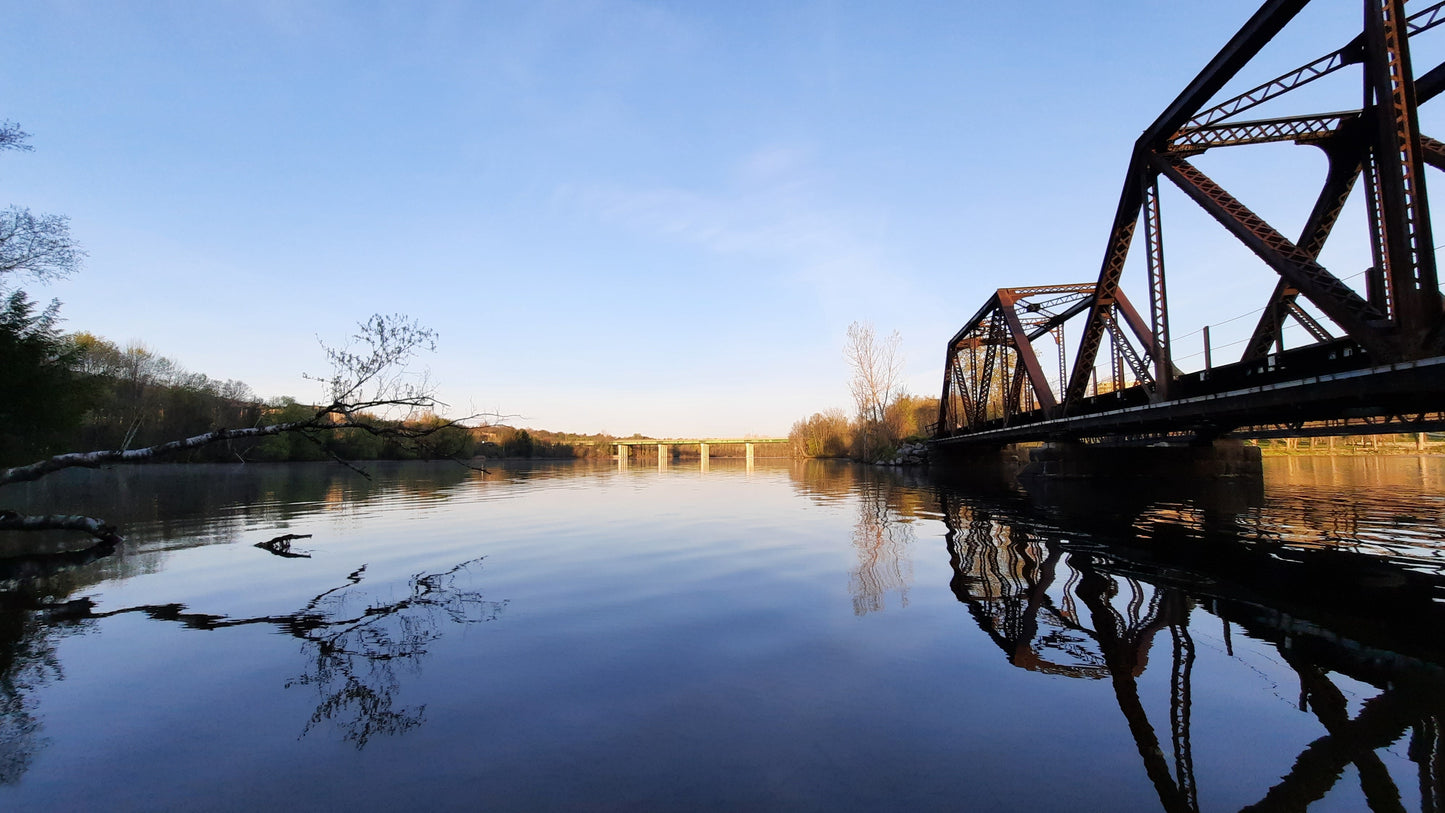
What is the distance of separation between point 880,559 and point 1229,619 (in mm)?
5212

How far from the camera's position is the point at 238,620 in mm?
7859

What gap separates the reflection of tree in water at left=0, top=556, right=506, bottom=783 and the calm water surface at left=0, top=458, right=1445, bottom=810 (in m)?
0.05

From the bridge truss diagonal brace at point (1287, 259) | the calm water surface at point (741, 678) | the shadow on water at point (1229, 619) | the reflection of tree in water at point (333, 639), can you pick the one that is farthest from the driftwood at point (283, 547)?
the bridge truss diagonal brace at point (1287, 259)

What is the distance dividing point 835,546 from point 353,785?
10253 mm

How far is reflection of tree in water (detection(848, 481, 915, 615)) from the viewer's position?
8.45 m

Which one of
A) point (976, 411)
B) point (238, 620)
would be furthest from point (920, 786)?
point (976, 411)

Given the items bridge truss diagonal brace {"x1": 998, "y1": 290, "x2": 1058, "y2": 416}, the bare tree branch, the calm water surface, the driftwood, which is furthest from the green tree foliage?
bridge truss diagonal brace {"x1": 998, "y1": 290, "x2": 1058, "y2": 416}

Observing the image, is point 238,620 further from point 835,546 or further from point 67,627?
point 835,546

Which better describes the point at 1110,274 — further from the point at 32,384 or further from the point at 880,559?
the point at 32,384

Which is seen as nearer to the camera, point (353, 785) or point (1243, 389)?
point (353, 785)

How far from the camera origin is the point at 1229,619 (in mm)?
6875

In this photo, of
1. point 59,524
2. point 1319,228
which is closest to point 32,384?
point 59,524

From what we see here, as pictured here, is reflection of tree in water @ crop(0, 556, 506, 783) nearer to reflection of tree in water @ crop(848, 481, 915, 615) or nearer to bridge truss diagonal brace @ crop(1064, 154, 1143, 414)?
reflection of tree in water @ crop(848, 481, 915, 615)

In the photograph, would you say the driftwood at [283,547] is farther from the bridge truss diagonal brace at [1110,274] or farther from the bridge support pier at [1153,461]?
the bridge support pier at [1153,461]
